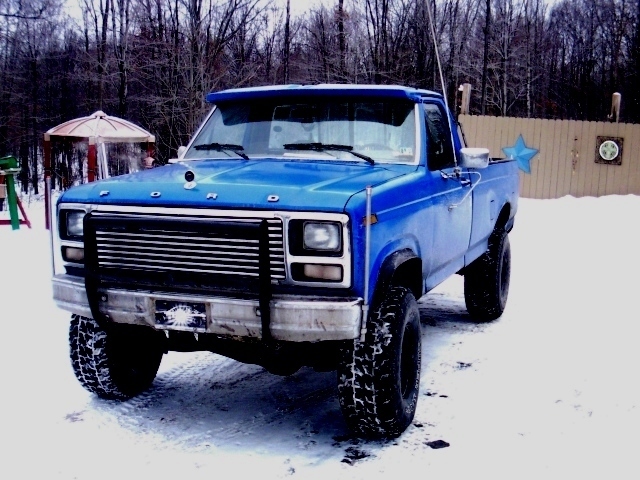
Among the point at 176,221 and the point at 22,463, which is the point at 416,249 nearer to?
the point at 176,221

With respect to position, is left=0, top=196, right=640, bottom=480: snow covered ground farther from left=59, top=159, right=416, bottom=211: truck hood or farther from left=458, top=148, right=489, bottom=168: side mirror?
left=458, top=148, right=489, bottom=168: side mirror

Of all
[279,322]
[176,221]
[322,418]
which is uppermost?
[176,221]

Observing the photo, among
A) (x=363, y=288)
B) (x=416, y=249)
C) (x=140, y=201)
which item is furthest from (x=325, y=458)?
(x=140, y=201)

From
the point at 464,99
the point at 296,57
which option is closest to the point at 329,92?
the point at 464,99

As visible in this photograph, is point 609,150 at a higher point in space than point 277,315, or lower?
higher

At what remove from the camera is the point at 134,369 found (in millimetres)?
4832

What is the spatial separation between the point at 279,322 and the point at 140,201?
1013 mm

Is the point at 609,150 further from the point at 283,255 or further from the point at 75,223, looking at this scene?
the point at 75,223

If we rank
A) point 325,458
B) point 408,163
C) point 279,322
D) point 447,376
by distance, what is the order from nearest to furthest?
point 279,322, point 325,458, point 408,163, point 447,376

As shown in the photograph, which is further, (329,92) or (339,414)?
(329,92)

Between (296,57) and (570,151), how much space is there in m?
20.4

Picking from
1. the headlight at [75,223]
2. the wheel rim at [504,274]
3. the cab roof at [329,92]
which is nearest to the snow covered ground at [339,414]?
the wheel rim at [504,274]

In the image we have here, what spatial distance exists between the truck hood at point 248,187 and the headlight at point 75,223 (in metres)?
0.08

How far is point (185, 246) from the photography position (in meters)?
3.77
